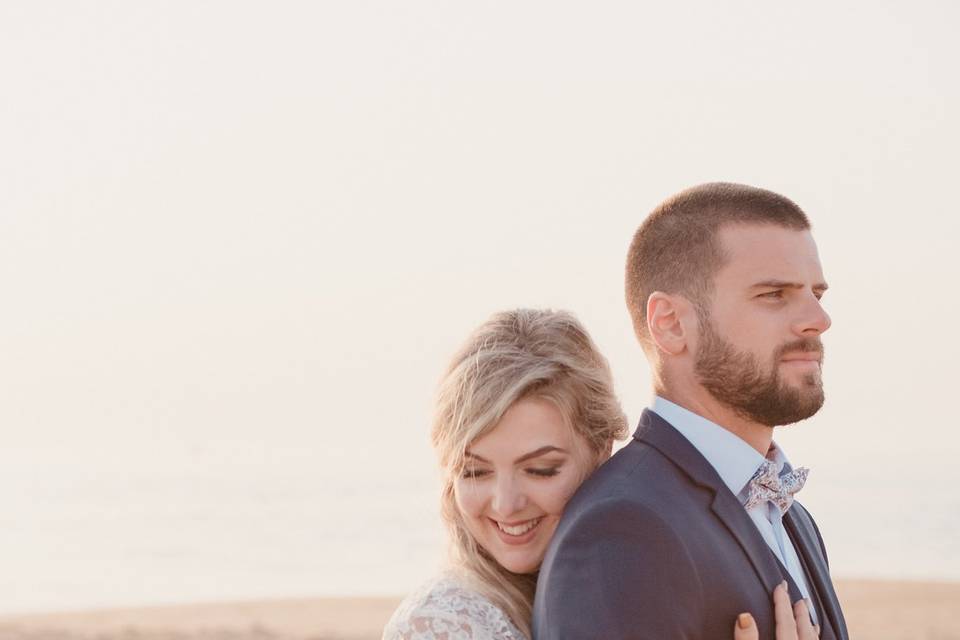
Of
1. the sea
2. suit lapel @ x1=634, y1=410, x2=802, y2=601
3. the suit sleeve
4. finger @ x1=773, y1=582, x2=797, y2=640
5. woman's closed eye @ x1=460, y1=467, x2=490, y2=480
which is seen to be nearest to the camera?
the suit sleeve

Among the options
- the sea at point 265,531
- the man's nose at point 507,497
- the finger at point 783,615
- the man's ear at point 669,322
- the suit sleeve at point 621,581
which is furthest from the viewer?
the sea at point 265,531

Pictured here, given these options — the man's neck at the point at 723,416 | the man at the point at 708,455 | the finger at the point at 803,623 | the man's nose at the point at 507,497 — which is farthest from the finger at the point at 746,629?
the man's nose at the point at 507,497

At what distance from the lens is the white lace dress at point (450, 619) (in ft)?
11.5

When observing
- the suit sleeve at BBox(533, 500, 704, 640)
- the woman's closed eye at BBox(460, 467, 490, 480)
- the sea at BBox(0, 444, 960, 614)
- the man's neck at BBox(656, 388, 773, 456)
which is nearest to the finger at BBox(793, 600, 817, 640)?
the suit sleeve at BBox(533, 500, 704, 640)

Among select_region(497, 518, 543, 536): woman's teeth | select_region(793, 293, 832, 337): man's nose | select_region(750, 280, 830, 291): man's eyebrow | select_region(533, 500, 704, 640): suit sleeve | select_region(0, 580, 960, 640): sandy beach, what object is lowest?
select_region(0, 580, 960, 640): sandy beach

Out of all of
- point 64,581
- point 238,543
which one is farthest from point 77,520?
point 64,581

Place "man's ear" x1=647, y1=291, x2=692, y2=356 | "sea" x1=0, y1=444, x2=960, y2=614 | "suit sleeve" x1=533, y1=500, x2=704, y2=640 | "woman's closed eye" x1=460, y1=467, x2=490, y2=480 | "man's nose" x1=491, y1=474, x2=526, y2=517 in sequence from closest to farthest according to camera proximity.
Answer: "suit sleeve" x1=533, y1=500, x2=704, y2=640 → "man's ear" x1=647, y1=291, x2=692, y2=356 → "man's nose" x1=491, y1=474, x2=526, y2=517 → "woman's closed eye" x1=460, y1=467, x2=490, y2=480 → "sea" x1=0, y1=444, x2=960, y2=614

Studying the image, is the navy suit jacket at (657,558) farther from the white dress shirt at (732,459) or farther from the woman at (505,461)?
the woman at (505,461)

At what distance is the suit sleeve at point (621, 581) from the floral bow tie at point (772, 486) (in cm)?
41

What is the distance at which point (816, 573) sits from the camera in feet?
11.7

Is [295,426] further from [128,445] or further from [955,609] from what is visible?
[955,609]

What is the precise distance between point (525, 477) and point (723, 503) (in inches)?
23.2

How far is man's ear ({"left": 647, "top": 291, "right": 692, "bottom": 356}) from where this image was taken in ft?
11.4

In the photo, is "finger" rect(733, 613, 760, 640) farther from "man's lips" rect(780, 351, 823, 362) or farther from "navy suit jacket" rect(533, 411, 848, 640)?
"man's lips" rect(780, 351, 823, 362)
